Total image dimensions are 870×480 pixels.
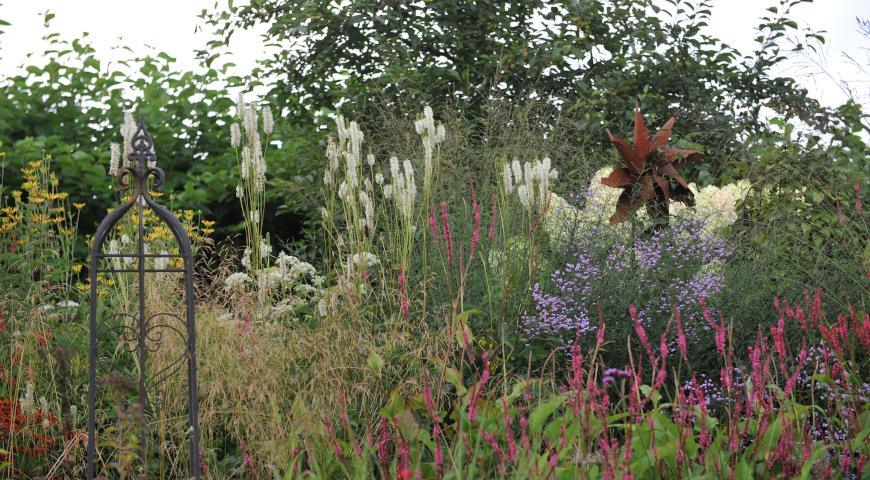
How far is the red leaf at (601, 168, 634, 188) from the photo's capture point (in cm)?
504

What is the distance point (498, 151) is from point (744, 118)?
2.71 meters

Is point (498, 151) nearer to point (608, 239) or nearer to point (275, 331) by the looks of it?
point (608, 239)

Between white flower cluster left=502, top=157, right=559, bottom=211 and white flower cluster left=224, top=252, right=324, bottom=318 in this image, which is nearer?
white flower cluster left=502, top=157, right=559, bottom=211

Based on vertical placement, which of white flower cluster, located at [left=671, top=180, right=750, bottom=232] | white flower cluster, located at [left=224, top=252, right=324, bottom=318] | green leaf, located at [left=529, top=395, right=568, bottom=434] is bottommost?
green leaf, located at [left=529, top=395, right=568, bottom=434]

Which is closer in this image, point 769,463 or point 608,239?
point 769,463

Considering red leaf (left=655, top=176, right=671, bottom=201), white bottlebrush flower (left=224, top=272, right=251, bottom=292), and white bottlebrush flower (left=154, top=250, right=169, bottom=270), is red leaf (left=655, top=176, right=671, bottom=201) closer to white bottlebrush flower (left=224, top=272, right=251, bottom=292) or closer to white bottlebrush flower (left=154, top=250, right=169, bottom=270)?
white bottlebrush flower (left=224, top=272, right=251, bottom=292)

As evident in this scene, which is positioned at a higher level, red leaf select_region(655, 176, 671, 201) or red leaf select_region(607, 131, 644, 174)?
red leaf select_region(607, 131, 644, 174)

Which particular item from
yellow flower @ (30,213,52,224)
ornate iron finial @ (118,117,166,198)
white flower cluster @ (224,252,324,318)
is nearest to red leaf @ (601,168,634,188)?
white flower cluster @ (224,252,324,318)

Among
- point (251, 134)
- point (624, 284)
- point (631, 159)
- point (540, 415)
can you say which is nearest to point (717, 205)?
point (631, 159)

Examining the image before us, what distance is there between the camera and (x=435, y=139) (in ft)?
14.6

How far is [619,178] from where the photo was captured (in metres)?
5.07

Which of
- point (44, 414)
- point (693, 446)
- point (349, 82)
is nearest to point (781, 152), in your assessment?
point (349, 82)

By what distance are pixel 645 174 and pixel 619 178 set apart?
0.15 metres

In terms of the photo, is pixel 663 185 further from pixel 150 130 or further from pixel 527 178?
pixel 150 130
